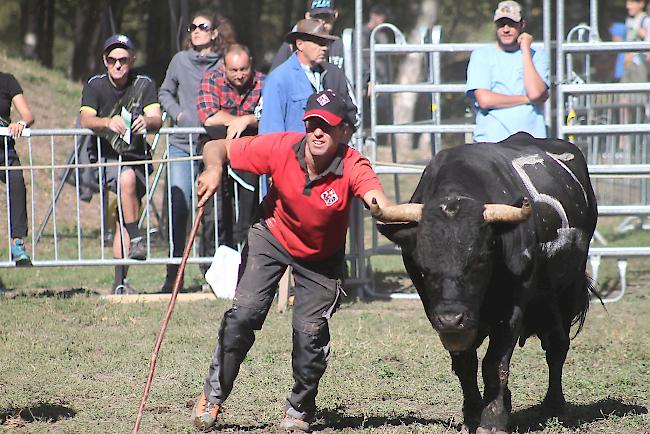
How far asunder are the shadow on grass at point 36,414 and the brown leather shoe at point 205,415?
82 cm

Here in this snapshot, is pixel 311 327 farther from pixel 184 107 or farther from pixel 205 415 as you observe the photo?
pixel 184 107

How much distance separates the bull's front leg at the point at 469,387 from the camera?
20.3 ft

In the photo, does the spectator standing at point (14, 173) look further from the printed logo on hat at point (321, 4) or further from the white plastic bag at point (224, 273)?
the printed logo on hat at point (321, 4)

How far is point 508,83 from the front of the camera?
987 centimetres

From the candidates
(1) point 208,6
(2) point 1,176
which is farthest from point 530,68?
(1) point 208,6

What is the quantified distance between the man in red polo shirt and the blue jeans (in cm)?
448

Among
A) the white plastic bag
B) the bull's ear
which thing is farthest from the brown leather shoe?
the white plastic bag

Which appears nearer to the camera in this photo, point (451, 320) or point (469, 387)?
point (451, 320)

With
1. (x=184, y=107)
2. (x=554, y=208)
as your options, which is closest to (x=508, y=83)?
(x=184, y=107)

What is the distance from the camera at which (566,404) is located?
6945mm

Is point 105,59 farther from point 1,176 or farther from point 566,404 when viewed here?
point 566,404

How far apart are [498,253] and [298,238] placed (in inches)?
45.6

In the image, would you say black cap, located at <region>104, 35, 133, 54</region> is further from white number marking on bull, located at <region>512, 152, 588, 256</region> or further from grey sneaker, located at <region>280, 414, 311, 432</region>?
grey sneaker, located at <region>280, 414, 311, 432</region>

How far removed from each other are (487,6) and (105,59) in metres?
30.7
